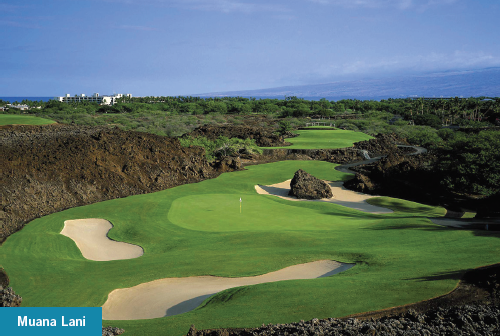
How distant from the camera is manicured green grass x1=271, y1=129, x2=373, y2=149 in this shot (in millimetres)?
64287

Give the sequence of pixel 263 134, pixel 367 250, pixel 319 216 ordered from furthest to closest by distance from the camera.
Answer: pixel 263 134 < pixel 319 216 < pixel 367 250

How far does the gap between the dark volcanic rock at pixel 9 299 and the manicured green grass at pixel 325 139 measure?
169 ft

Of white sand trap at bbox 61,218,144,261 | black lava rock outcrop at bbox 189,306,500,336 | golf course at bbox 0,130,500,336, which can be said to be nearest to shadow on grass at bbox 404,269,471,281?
golf course at bbox 0,130,500,336

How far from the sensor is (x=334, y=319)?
9.37m

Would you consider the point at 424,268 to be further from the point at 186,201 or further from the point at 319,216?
the point at 186,201

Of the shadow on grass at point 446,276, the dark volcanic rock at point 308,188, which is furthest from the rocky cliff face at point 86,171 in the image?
the shadow on grass at point 446,276

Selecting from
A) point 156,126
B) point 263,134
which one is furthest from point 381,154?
point 156,126

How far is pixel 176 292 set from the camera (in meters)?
13.9

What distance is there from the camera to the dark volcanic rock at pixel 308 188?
3434 centimetres

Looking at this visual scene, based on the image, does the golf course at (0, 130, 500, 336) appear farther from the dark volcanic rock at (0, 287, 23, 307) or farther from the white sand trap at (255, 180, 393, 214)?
the white sand trap at (255, 180, 393, 214)

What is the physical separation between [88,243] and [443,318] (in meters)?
17.0

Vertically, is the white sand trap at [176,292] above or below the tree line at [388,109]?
below

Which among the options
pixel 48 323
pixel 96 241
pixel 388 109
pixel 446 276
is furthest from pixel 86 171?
pixel 388 109

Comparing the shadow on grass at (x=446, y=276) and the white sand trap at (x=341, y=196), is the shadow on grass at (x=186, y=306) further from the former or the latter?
the white sand trap at (x=341, y=196)
